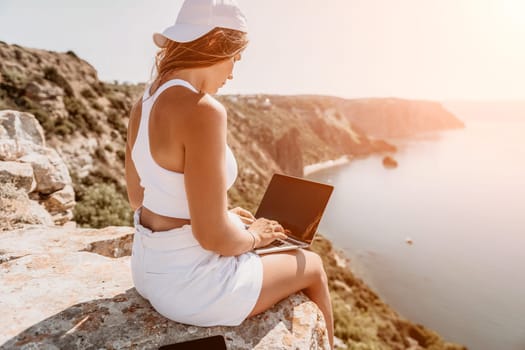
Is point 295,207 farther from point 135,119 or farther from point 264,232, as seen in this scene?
point 135,119

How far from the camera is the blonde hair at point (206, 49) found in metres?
1.47

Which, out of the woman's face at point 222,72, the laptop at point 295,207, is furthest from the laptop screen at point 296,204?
the woman's face at point 222,72

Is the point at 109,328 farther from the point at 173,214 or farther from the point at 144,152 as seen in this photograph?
the point at 144,152

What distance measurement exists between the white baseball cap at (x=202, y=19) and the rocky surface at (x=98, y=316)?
1.45m

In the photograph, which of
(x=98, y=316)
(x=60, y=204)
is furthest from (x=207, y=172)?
(x=60, y=204)

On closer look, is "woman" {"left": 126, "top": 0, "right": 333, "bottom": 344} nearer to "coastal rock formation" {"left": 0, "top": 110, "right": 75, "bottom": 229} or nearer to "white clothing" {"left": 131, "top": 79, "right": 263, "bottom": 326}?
"white clothing" {"left": 131, "top": 79, "right": 263, "bottom": 326}

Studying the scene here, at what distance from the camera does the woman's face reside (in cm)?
157

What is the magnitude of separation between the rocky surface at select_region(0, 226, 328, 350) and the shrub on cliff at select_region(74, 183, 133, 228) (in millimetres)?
3725

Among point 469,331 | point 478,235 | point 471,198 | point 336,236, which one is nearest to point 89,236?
point 469,331

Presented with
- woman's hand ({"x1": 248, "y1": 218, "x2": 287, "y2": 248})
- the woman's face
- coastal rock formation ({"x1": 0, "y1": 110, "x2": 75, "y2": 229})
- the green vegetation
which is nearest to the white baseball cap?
the woman's face

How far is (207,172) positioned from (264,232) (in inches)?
24.0

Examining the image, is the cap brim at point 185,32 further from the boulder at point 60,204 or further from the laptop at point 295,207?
the boulder at point 60,204

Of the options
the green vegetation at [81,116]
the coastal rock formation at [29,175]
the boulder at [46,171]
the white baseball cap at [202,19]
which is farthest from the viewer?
the green vegetation at [81,116]

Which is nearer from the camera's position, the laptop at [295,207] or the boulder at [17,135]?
the laptop at [295,207]
